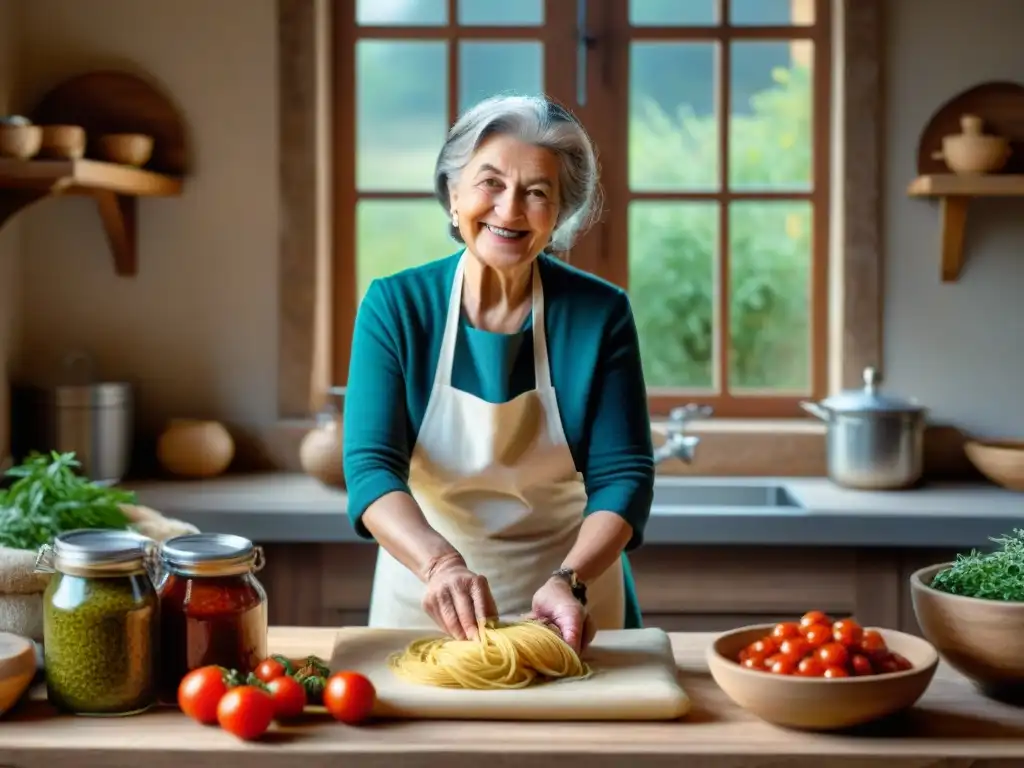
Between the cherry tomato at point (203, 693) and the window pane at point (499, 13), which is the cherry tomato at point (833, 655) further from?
the window pane at point (499, 13)

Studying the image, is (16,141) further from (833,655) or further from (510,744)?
(833,655)

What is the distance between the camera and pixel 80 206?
12.6 ft

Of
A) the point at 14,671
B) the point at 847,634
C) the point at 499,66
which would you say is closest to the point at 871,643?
the point at 847,634

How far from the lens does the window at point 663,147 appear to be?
12.9ft

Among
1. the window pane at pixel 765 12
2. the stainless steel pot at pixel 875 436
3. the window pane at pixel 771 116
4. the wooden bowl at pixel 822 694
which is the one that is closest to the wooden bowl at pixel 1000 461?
the stainless steel pot at pixel 875 436

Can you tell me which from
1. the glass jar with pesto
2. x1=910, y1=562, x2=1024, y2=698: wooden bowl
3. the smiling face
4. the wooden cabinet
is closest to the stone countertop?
the wooden cabinet

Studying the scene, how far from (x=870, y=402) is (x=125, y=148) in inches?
79.9

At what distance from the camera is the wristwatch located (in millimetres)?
1957

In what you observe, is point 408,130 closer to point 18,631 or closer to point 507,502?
point 507,502

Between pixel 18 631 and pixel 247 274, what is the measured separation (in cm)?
209

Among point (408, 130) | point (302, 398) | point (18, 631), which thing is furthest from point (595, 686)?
point (408, 130)

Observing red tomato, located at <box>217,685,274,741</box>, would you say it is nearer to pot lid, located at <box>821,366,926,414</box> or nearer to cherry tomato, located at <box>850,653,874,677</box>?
cherry tomato, located at <box>850,653,874,677</box>

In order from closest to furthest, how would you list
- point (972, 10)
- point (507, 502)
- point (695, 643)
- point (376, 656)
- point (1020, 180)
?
point (376, 656) → point (695, 643) → point (507, 502) → point (1020, 180) → point (972, 10)

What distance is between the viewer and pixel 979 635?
172 cm
